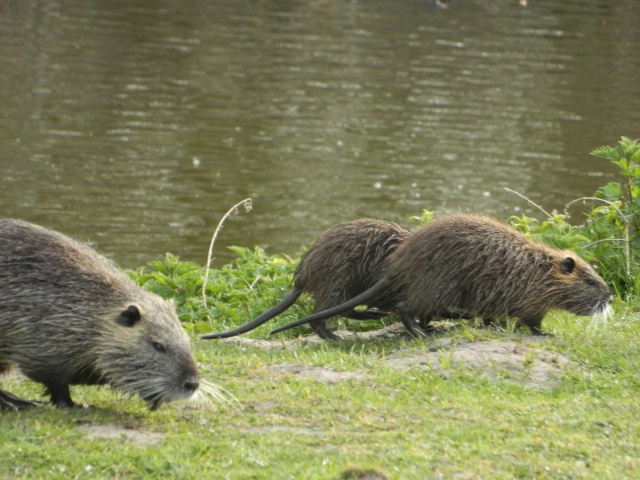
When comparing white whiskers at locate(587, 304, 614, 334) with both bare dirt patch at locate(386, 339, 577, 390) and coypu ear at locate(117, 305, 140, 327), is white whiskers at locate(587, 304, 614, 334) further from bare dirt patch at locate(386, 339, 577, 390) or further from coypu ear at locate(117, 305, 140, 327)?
coypu ear at locate(117, 305, 140, 327)

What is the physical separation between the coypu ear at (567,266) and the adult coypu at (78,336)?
9.23ft

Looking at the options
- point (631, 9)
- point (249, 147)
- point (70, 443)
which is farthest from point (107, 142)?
point (631, 9)

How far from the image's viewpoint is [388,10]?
3278 centimetres

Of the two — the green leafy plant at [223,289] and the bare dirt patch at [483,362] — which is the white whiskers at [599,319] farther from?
the green leafy plant at [223,289]

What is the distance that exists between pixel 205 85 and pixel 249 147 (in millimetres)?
4151

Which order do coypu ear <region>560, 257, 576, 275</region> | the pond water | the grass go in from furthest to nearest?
the pond water < coypu ear <region>560, 257, 576, 275</region> < the grass

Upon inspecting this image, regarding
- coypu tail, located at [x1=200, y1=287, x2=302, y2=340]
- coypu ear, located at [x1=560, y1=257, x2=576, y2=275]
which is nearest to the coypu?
coypu ear, located at [x1=560, y1=257, x2=576, y2=275]

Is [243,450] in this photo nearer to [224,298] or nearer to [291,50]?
[224,298]

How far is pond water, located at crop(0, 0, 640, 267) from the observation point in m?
15.5

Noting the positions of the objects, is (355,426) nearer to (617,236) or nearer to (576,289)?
(576,289)

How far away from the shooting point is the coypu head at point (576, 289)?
7.22 m

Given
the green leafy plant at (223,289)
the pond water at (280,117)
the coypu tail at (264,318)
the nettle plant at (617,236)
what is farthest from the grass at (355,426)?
the pond water at (280,117)

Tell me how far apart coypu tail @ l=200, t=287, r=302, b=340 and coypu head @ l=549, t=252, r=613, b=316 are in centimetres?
166

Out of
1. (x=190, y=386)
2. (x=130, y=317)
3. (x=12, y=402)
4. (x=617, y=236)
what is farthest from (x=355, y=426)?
(x=617, y=236)
